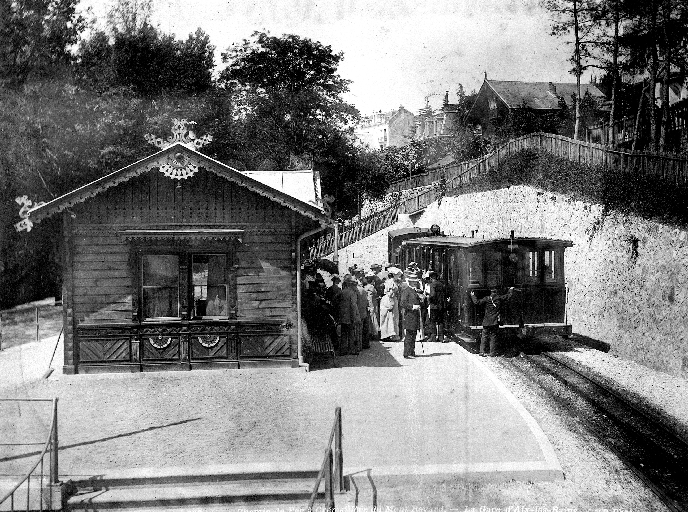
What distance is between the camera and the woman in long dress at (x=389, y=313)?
17.5 meters

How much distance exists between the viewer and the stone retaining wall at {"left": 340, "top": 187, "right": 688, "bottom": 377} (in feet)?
53.3

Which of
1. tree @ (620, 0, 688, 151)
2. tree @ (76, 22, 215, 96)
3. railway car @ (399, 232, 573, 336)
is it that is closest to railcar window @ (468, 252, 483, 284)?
railway car @ (399, 232, 573, 336)

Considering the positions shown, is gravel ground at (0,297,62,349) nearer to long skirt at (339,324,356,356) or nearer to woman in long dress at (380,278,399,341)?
long skirt at (339,324,356,356)

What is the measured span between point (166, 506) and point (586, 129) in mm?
40514

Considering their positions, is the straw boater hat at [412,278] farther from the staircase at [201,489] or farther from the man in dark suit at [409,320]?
the staircase at [201,489]

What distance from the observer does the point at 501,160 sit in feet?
101

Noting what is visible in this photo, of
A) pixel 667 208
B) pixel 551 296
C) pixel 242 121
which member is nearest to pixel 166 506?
pixel 551 296

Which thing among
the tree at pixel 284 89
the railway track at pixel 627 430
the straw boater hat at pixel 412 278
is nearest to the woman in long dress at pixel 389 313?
the straw boater hat at pixel 412 278

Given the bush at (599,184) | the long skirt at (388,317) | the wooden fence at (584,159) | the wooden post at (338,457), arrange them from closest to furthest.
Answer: the wooden post at (338,457) < the long skirt at (388,317) < the bush at (599,184) < the wooden fence at (584,159)

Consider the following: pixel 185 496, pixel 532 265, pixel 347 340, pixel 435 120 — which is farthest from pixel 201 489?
pixel 435 120

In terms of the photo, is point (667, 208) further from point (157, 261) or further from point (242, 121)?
point (242, 121)

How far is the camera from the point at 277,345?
14.1 metres

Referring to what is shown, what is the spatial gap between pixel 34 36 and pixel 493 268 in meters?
20.3

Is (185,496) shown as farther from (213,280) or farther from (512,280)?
(512,280)
